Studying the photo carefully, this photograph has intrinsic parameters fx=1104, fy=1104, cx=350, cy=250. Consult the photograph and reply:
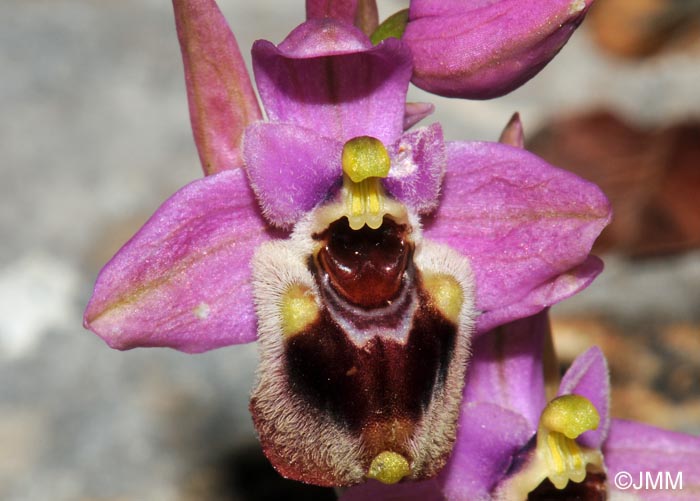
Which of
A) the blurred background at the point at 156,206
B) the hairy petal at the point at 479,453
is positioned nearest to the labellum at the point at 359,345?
the hairy petal at the point at 479,453

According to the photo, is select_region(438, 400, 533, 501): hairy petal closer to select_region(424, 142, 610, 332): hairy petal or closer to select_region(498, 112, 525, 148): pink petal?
select_region(424, 142, 610, 332): hairy petal

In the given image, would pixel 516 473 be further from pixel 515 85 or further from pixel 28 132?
pixel 28 132

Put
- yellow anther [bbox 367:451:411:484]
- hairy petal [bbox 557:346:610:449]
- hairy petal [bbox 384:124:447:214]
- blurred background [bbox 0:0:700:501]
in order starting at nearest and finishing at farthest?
yellow anther [bbox 367:451:411:484], hairy petal [bbox 384:124:447:214], hairy petal [bbox 557:346:610:449], blurred background [bbox 0:0:700:501]

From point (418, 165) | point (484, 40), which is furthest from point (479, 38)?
point (418, 165)

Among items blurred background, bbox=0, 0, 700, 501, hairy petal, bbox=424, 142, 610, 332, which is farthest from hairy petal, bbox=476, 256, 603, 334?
blurred background, bbox=0, 0, 700, 501

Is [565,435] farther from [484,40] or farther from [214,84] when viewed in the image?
[214,84]

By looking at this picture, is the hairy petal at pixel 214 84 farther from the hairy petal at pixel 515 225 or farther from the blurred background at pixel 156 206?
the blurred background at pixel 156 206
